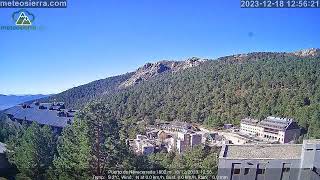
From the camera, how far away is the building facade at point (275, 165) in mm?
4277

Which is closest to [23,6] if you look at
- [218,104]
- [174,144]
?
[174,144]

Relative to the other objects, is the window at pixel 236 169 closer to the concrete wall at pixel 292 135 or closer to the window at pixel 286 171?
the window at pixel 286 171

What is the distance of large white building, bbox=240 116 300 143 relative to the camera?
8.85 m

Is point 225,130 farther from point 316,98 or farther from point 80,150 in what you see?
point 80,150

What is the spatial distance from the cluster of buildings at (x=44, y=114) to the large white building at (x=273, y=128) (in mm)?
4471

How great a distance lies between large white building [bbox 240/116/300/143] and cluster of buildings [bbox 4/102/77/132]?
447 centimetres

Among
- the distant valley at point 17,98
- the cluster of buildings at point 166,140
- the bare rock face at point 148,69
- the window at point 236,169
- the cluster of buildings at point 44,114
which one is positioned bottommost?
the cluster of buildings at point 166,140

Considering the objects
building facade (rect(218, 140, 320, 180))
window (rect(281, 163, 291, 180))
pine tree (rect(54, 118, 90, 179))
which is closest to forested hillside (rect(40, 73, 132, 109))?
pine tree (rect(54, 118, 90, 179))

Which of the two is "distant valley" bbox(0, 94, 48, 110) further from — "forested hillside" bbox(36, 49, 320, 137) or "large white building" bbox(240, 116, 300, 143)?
"large white building" bbox(240, 116, 300, 143)

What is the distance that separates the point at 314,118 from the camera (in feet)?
33.9

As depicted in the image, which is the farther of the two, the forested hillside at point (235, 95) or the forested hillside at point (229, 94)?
the forested hillside at point (235, 95)

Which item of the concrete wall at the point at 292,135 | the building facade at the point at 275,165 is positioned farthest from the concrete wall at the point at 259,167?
the concrete wall at the point at 292,135

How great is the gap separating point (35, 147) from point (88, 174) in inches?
51.1

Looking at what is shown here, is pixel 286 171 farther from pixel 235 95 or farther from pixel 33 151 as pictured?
pixel 235 95
